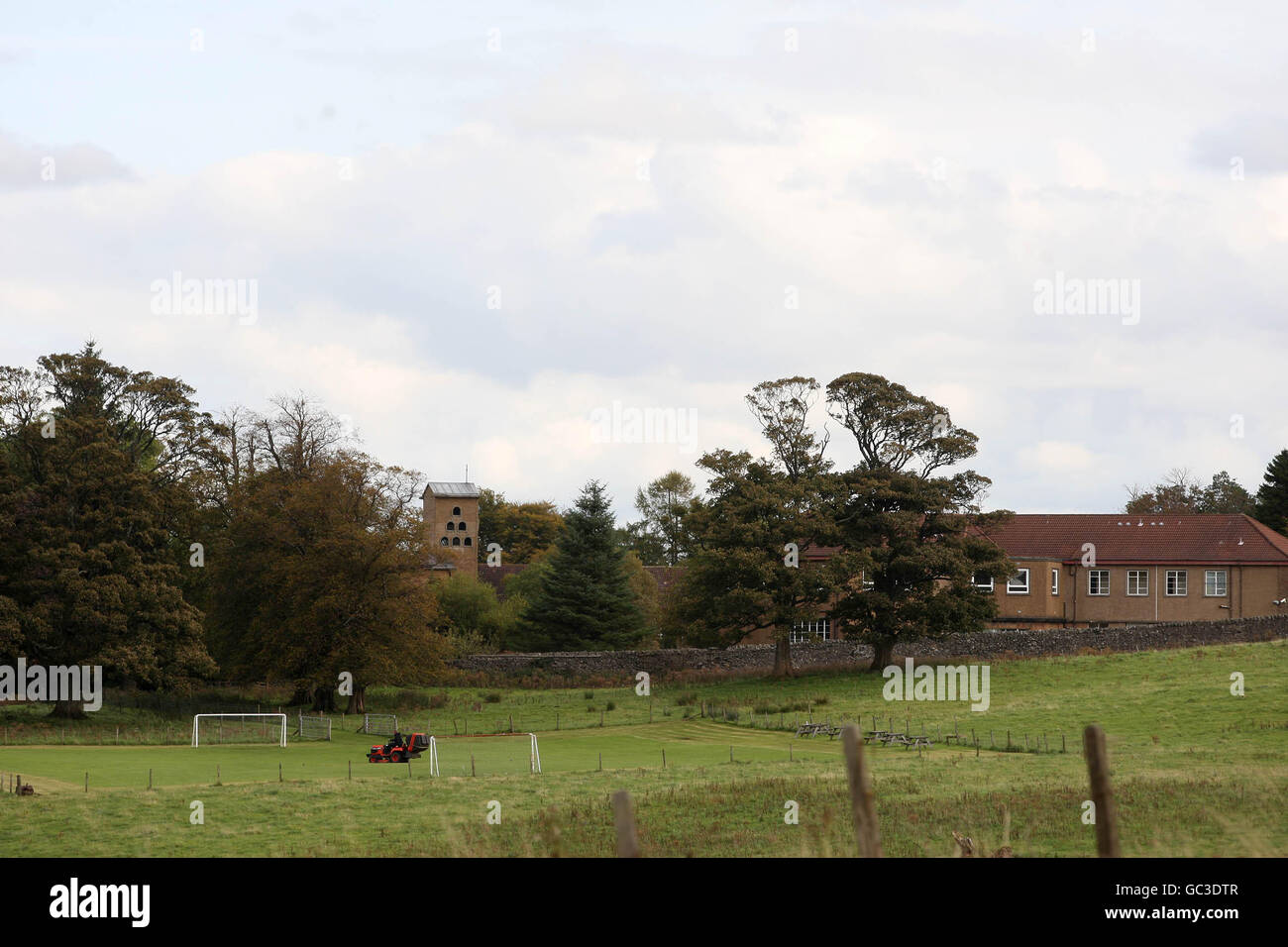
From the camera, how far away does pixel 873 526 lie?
6206 cm

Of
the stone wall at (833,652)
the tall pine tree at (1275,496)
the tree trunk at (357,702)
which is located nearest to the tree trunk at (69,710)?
the tree trunk at (357,702)

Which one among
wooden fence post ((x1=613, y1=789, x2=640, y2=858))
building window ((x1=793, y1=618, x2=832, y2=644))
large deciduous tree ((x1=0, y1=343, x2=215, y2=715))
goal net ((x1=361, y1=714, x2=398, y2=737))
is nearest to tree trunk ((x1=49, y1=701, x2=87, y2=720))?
large deciduous tree ((x1=0, y1=343, x2=215, y2=715))

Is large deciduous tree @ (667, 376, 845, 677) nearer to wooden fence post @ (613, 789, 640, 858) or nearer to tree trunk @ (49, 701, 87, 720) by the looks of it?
tree trunk @ (49, 701, 87, 720)

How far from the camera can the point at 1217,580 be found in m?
71.1

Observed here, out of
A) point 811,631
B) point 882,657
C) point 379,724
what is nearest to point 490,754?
point 379,724

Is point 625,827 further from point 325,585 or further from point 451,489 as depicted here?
point 451,489

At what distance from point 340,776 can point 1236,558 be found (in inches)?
2123

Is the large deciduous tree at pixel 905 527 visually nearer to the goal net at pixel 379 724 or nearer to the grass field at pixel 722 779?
the grass field at pixel 722 779

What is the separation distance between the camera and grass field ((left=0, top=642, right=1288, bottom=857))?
71.1 feet

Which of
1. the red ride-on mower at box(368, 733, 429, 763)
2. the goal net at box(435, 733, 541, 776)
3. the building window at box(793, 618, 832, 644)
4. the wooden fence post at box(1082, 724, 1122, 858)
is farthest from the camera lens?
the building window at box(793, 618, 832, 644)

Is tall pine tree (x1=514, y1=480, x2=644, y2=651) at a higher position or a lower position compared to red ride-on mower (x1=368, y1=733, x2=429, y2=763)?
higher

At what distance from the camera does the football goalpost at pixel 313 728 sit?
50684 millimetres

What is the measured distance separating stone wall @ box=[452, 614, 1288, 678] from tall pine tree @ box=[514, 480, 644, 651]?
12.2 feet
